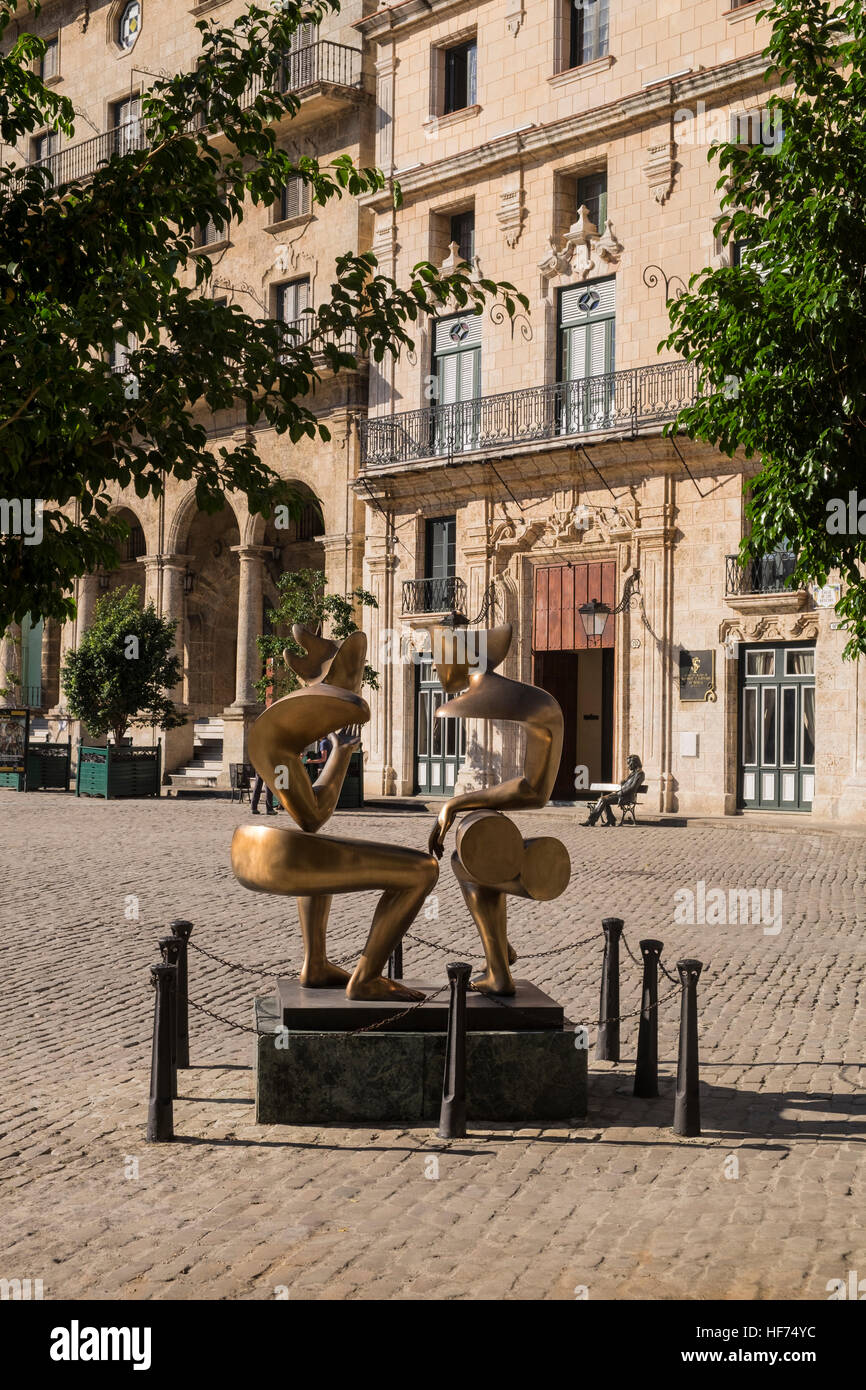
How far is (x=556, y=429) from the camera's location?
27.9 m

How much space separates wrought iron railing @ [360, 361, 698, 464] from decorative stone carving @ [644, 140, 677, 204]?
10.8 ft

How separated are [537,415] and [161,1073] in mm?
23609

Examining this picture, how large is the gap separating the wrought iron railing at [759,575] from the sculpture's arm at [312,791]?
18856mm

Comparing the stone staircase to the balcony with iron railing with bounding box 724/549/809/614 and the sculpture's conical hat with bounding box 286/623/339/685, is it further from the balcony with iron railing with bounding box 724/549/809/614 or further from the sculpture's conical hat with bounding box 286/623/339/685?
the sculpture's conical hat with bounding box 286/623/339/685

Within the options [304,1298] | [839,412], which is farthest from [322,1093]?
[839,412]

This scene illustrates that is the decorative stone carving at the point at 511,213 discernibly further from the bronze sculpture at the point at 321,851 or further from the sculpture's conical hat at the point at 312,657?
the bronze sculpture at the point at 321,851

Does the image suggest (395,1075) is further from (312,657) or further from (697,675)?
(697,675)

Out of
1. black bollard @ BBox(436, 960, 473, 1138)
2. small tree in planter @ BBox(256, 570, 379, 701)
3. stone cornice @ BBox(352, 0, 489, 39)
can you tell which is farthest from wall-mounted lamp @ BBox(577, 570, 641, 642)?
black bollard @ BBox(436, 960, 473, 1138)

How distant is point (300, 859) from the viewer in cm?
618

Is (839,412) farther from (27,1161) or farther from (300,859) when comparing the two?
(27,1161)

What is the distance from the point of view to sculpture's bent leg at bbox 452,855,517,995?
21.1 feet

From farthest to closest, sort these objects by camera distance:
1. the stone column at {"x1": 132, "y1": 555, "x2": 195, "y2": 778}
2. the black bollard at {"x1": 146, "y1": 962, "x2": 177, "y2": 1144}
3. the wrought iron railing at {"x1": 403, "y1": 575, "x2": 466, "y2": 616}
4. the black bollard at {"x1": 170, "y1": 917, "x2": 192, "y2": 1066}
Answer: the stone column at {"x1": 132, "y1": 555, "x2": 195, "y2": 778}
the wrought iron railing at {"x1": 403, "y1": 575, "x2": 466, "y2": 616}
the black bollard at {"x1": 170, "y1": 917, "x2": 192, "y2": 1066}
the black bollard at {"x1": 146, "y1": 962, "x2": 177, "y2": 1144}

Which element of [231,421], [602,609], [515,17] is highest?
[515,17]

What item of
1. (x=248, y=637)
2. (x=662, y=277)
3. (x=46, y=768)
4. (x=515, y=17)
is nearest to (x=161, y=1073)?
(x=662, y=277)
